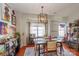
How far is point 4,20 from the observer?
1.90 metres

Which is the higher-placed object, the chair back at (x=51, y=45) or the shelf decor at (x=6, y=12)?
the shelf decor at (x=6, y=12)

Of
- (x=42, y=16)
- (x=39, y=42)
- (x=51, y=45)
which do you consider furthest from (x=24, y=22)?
(x=51, y=45)

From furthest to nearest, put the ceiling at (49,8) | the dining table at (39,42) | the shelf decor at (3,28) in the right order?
1. the dining table at (39,42)
2. the ceiling at (49,8)
3. the shelf decor at (3,28)

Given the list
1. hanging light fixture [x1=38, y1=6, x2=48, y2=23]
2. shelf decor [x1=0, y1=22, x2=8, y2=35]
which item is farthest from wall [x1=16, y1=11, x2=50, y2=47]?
shelf decor [x1=0, y1=22, x2=8, y2=35]

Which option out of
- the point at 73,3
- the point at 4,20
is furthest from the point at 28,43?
the point at 73,3

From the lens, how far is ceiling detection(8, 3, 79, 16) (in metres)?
1.98

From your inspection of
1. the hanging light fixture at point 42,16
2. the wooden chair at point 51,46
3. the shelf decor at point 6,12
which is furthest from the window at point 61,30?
the shelf decor at point 6,12

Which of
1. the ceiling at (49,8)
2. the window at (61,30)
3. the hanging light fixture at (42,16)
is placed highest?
the ceiling at (49,8)

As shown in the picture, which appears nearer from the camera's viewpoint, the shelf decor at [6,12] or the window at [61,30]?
the shelf decor at [6,12]

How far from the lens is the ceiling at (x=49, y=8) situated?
1978 mm

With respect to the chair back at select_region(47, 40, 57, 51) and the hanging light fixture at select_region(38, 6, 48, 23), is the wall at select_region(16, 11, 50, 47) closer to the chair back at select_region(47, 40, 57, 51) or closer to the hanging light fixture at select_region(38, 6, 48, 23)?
the hanging light fixture at select_region(38, 6, 48, 23)

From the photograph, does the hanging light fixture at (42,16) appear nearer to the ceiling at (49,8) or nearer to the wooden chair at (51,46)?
the ceiling at (49,8)

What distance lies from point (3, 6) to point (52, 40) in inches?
43.8

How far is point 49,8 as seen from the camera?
2020 millimetres
